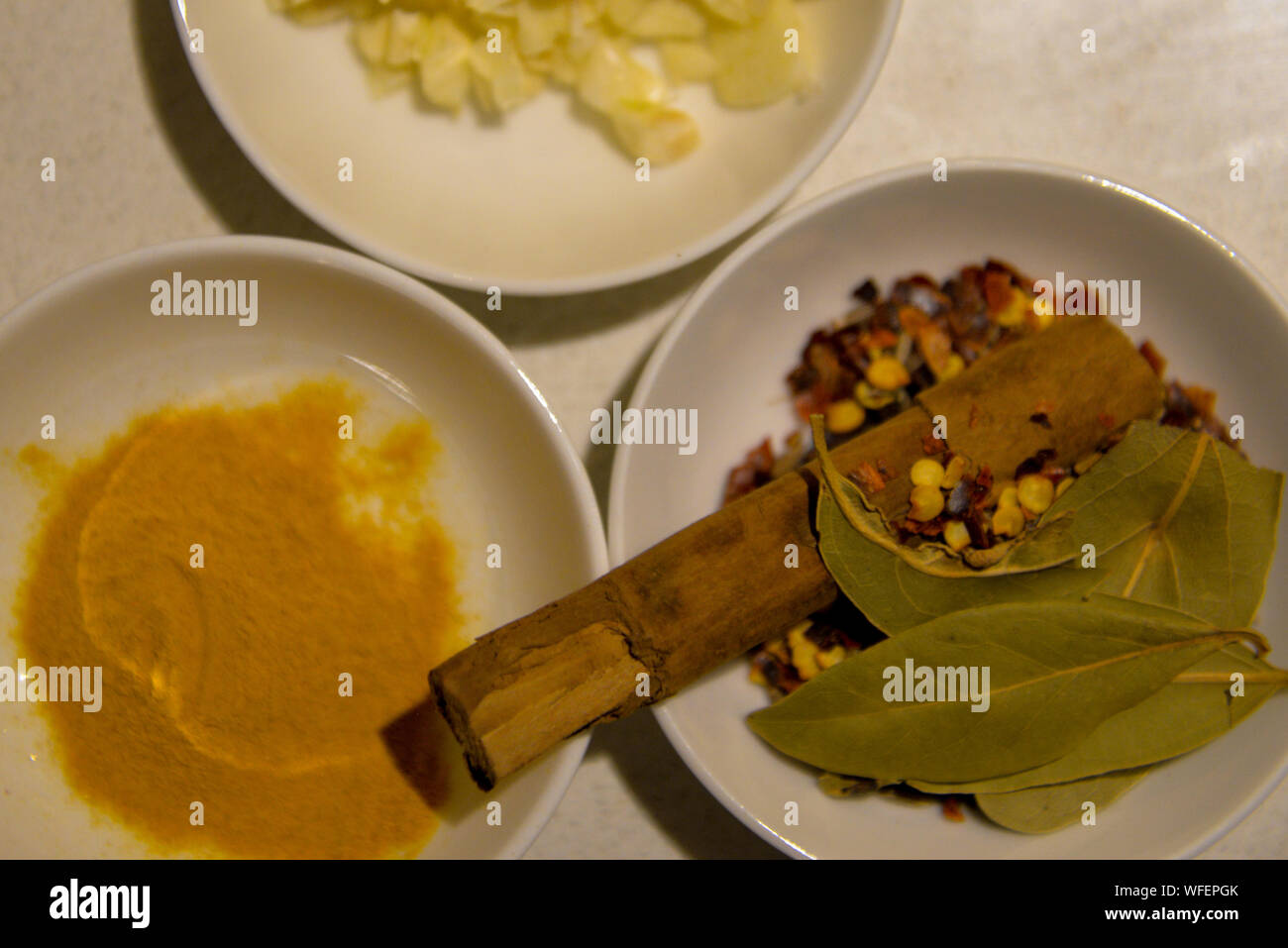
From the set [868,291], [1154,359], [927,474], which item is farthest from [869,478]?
[1154,359]

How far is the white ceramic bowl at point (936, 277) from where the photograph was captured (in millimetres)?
979

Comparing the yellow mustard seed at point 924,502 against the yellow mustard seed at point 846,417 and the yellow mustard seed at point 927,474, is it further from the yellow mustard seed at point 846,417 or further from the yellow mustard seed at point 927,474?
the yellow mustard seed at point 846,417

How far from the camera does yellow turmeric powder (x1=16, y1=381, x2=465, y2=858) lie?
978 mm

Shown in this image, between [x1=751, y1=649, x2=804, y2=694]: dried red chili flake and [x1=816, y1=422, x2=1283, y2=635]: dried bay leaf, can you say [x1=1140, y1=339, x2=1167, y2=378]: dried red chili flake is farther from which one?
[x1=751, y1=649, x2=804, y2=694]: dried red chili flake

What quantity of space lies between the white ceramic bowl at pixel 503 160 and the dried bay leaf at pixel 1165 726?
1.95ft

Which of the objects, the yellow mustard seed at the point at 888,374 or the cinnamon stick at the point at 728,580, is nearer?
the cinnamon stick at the point at 728,580

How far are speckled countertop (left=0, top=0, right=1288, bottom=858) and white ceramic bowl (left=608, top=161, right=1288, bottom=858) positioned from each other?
116 mm

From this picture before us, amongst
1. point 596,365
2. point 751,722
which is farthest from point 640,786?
point 596,365

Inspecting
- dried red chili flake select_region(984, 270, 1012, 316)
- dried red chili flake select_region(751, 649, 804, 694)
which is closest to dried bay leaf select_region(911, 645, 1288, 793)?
dried red chili flake select_region(751, 649, 804, 694)

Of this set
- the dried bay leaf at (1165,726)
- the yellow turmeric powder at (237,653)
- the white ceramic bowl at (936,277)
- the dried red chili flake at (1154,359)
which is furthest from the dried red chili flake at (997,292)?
the yellow turmeric powder at (237,653)

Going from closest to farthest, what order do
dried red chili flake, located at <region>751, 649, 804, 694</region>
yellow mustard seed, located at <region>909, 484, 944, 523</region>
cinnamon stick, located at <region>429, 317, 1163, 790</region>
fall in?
cinnamon stick, located at <region>429, 317, 1163, 790</region>
yellow mustard seed, located at <region>909, 484, 944, 523</region>
dried red chili flake, located at <region>751, 649, 804, 694</region>

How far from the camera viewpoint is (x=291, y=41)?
3.52ft

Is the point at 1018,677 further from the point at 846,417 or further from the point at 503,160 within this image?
the point at 503,160
